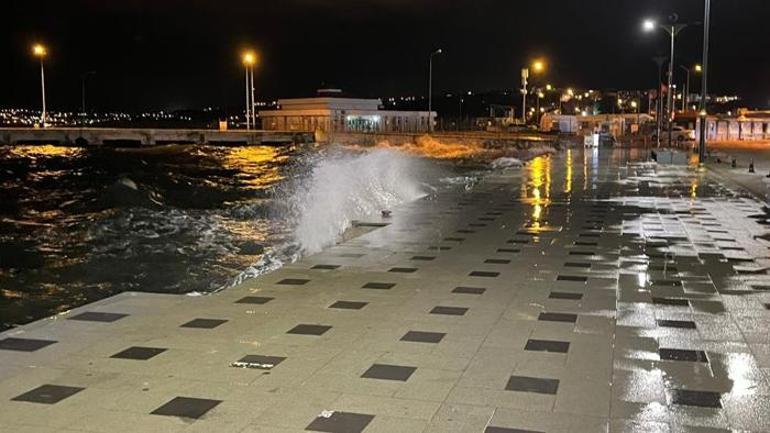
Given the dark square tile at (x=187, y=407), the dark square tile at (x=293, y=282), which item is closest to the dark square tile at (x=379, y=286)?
the dark square tile at (x=293, y=282)

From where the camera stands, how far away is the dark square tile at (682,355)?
618 centimetres

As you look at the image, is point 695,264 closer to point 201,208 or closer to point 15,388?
point 15,388

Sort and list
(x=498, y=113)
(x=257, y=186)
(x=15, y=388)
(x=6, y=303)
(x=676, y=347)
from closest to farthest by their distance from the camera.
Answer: (x=15, y=388) → (x=676, y=347) → (x=6, y=303) → (x=257, y=186) → (x=498, y=113)

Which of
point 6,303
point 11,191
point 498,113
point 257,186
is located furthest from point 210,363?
point 498,113

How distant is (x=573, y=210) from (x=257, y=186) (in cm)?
2031

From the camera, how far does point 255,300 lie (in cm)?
850

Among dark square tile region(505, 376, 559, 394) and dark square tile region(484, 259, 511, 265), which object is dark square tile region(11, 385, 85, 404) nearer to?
dark square tile region(505, 376, 559, 394)

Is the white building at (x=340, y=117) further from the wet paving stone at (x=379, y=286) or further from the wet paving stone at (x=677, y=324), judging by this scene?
the wet paving stone at (x=677, y=324)

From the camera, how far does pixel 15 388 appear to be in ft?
17.9

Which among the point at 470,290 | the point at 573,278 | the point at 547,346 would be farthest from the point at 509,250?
the point at 547,346

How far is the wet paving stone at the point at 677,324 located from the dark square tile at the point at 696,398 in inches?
78.5

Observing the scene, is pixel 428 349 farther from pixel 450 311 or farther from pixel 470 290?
pixel 470 290

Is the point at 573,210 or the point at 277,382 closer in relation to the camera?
the point at 277,382

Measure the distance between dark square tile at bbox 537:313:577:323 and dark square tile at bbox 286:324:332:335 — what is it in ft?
7.05
